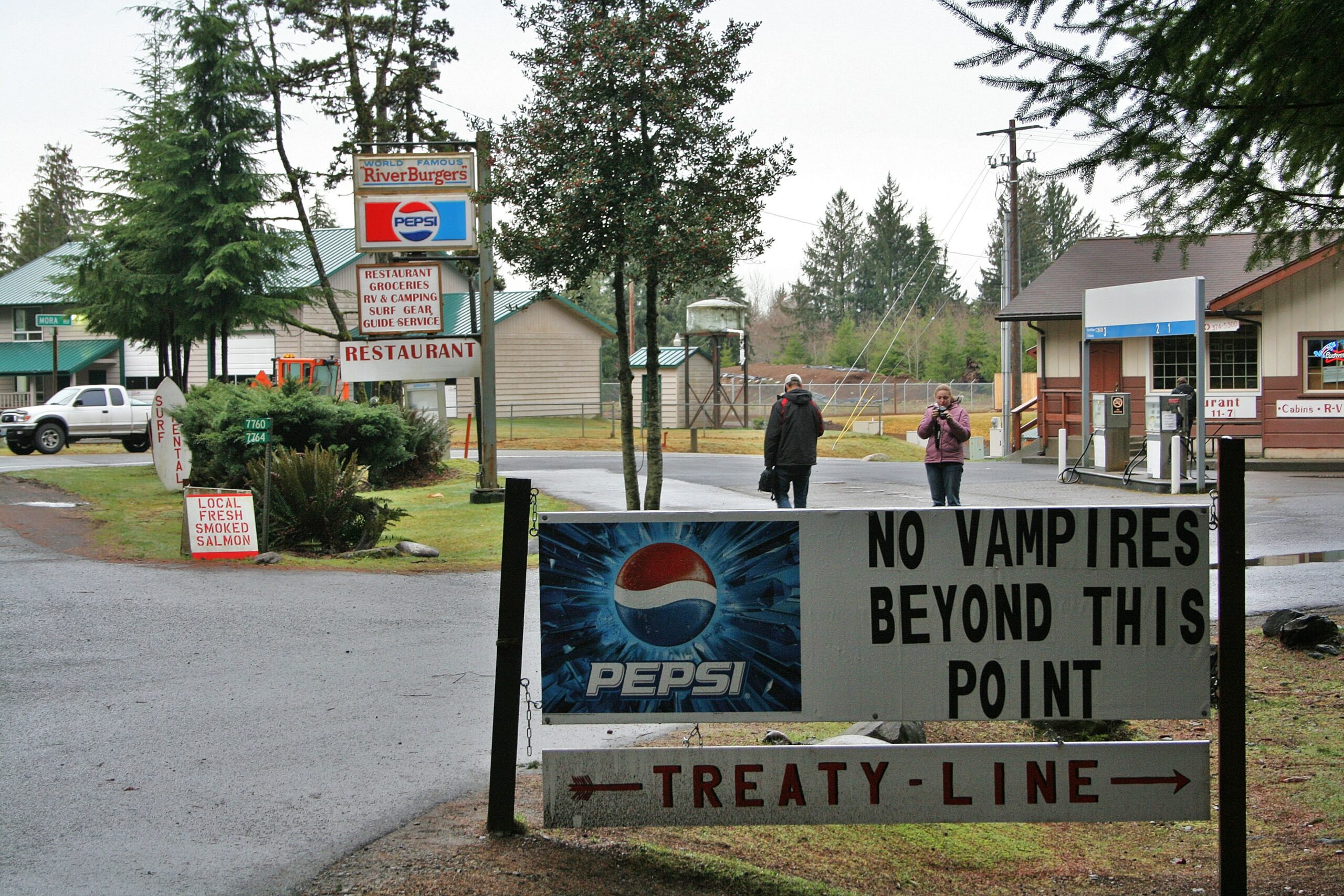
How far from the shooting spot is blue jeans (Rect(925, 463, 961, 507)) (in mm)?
13930

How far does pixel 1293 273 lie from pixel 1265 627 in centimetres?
1793

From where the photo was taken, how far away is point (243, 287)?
27156 mm

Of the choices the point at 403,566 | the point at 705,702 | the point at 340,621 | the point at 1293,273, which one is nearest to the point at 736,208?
the point at 403,566

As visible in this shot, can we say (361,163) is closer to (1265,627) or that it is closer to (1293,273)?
(1265,627)

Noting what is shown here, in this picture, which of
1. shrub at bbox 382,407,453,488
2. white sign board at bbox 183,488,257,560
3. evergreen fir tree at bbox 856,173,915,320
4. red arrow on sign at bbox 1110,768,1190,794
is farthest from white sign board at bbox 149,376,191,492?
evergreen fir tree at bbox 856,173,915,320

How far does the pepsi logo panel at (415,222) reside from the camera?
55.0ft

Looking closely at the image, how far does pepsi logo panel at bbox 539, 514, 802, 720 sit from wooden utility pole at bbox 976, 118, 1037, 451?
2686 cm

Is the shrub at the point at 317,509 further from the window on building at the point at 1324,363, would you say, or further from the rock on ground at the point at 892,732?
the window on building at the point at 1324,363

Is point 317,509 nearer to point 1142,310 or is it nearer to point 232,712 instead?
point 232,712

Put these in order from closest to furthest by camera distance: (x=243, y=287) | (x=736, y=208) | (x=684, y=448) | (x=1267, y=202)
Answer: (x=1267, y=202)
(x=736, y=208)
(x=243, y=287)
(x=684, y=448)

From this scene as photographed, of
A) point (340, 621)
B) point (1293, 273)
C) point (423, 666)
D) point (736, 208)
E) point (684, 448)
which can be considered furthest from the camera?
point (684, 448)

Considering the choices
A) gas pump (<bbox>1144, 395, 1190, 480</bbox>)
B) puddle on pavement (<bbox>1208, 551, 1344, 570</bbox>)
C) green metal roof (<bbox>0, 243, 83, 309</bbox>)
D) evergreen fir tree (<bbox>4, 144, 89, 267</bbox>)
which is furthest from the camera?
evergreen fir tree (<bbox>4, 144, 89, 267</bbox>)

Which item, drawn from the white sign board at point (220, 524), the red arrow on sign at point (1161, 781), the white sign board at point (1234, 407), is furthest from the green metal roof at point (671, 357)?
the red arrow on sign at point (1161, 781)

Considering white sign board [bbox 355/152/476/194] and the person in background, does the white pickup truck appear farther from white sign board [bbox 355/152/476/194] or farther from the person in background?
the person in background
